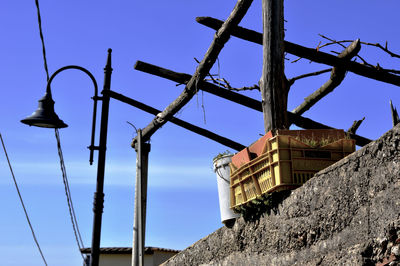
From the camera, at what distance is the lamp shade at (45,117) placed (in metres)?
7.36

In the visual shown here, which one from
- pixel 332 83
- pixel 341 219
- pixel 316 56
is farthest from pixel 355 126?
pixel 341 219

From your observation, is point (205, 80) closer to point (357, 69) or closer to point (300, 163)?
point (357, 69)

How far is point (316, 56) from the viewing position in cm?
791

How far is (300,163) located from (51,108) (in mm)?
3498

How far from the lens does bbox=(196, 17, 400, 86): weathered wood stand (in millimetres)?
7762

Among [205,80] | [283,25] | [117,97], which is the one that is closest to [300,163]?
[283,25]

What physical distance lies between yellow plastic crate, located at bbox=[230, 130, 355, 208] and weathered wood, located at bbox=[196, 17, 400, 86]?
1.61m

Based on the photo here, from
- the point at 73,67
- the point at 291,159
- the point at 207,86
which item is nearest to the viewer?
the point at 291,159

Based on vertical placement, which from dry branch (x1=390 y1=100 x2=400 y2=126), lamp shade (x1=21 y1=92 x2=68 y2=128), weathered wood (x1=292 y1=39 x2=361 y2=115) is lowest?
dry branch (x1=390 y1=100 x2=400 y2=126)

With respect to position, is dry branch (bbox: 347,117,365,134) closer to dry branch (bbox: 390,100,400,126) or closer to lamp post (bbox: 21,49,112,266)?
dry branch (bbox: 390,100,400,126)

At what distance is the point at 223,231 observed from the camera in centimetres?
785

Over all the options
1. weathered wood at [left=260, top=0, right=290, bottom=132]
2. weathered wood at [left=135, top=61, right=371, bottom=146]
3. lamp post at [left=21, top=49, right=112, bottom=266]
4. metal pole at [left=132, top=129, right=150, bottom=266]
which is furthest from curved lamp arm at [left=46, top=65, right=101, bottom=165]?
metal pole at [left=132, top=129, right=150, bottom=266]

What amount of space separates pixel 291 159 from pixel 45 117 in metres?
3.32

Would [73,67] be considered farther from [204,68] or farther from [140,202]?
[140,202]
